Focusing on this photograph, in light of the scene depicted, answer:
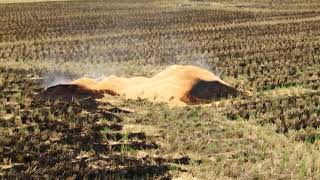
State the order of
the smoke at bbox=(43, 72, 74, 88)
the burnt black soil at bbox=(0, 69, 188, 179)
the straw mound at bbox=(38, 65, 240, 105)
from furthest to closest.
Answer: the smoke at bbox=(43, 72, 74, 88)
the straw mound at bbox=(38, 65, 240, 105)
the burnt black soil at bbox=(0, 69, 188, 179)

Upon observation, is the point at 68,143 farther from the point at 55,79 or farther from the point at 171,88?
the point at 55,79

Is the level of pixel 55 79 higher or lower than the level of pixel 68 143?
lower

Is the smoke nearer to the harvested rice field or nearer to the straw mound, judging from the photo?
the harvested rice field

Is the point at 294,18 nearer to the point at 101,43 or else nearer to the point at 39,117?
the point at 101,43

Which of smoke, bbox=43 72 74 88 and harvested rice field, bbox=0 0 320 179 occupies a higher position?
harvested rice field, bbox=0 0 320 179

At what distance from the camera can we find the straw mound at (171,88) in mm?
13961

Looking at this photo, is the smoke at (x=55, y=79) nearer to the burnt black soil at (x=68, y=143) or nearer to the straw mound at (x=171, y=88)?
the straw mound at (x=171, y=88)

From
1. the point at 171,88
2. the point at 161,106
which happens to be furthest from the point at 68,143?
the point at 171,88

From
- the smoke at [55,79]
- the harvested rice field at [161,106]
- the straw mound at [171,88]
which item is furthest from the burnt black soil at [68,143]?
the smoke at [55,79]

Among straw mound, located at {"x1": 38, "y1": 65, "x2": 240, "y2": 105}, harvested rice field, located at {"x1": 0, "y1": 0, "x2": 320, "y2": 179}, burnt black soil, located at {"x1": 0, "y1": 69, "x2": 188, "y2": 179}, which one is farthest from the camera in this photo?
straw mound, located at {"x1": 38, "y1": 65, "x2": 240, "y2": 105}

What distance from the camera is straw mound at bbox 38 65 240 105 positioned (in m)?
14.0

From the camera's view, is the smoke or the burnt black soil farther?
the smoke

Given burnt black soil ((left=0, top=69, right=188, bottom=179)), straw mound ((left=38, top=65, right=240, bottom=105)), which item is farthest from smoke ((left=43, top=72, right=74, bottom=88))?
burnt black soil ((left=0, top=69, right=188, bottom=179))

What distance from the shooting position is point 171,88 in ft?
46.9
